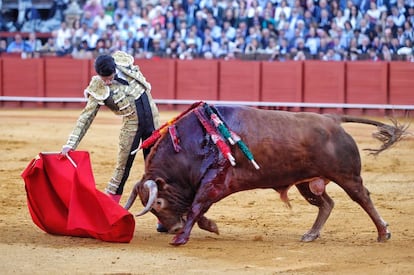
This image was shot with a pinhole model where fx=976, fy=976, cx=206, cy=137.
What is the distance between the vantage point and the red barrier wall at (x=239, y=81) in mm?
17828

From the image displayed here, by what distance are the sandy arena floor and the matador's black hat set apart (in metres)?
1.19

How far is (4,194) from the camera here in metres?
9.11

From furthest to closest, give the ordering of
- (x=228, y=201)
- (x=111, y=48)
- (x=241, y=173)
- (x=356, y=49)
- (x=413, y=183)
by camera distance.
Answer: (x=111, y=48)
(x=356, y=49)
(x=413, y=183)
(x=228, y=201)
(x=241, y=173)

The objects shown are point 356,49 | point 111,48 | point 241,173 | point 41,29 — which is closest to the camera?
point 241,173

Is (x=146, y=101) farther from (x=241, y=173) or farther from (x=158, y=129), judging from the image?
(x=241, y=173)

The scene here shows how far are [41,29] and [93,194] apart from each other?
46.2 feet

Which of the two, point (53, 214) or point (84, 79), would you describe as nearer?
point (53, 214)

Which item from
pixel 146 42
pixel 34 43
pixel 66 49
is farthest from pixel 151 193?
pixel 34 43

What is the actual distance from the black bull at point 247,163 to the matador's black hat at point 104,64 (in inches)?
23.9

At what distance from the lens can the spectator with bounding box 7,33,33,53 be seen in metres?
19.1

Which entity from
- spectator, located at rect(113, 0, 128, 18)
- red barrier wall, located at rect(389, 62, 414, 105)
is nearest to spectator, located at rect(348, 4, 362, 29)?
red barrier wall, located at rect(389, 62, 414, 105)

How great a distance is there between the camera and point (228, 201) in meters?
9.04

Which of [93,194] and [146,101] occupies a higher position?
[146,101]

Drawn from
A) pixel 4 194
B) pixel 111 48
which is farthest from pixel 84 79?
pixel 4 194
